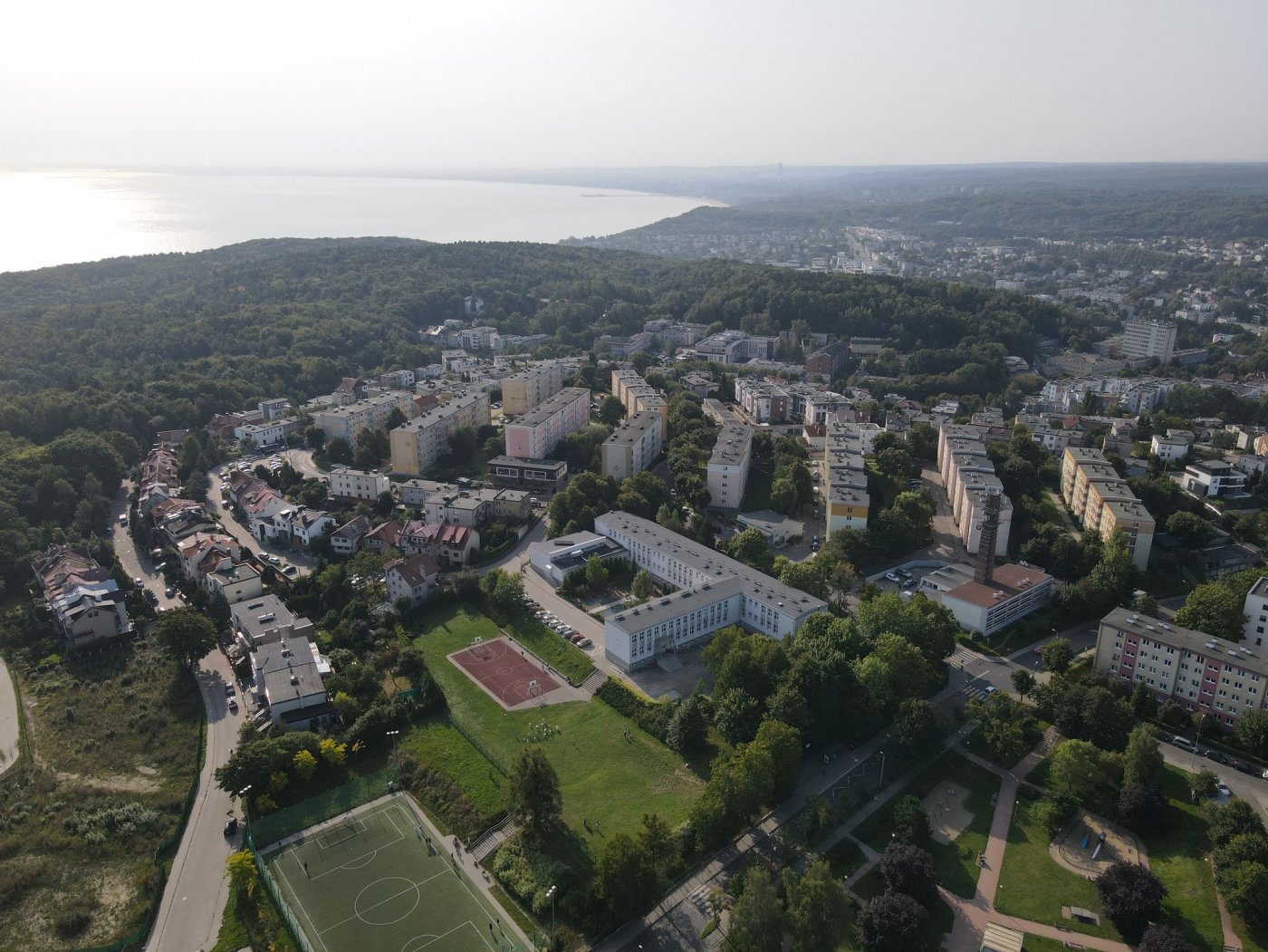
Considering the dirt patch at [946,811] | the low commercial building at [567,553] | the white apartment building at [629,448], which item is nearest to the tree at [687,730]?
the dirt patch at [946,811]

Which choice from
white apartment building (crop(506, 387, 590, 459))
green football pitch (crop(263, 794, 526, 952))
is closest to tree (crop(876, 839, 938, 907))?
green football pitch (crop(263, 794, 526, 952))

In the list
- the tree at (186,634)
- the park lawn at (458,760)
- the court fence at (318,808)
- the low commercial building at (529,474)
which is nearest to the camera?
the court fence at (318,808)

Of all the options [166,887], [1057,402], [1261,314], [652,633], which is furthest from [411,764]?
[1261,314]

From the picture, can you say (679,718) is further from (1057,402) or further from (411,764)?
(1057,402)

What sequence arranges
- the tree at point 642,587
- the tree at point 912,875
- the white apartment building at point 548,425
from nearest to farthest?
the tree at point 912,875
the tree at point 642,587
the white apartment building at point 548,425

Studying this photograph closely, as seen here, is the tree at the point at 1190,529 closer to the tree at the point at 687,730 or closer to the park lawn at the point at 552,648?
the tree at the point at 687,730

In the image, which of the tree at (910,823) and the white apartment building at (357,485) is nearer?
the tree at (910,823)
